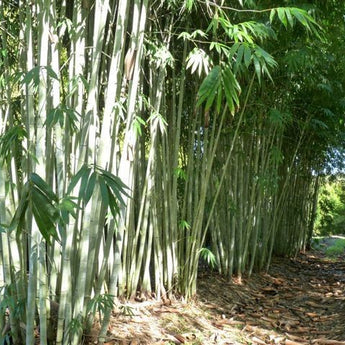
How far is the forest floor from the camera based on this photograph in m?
2.41

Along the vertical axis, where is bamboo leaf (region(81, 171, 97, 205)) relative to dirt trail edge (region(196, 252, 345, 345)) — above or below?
above

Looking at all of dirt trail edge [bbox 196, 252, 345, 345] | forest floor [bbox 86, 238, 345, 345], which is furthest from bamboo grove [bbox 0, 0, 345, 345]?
dirt trail edge [bbox 196, 252, 345, 345]

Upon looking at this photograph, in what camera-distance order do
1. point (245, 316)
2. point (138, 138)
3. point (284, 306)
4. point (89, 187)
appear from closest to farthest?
point (89, 187) < point (138, 138) < point (245, 316) < point (284, 306)

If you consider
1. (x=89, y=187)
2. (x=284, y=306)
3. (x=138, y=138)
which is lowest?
(x=284, y=306)

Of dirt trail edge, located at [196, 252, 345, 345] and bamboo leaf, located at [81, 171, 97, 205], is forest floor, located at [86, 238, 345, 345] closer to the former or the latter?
dirt trail edge, located at [196, 252, 345, 345]

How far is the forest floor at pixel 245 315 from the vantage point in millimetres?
2408

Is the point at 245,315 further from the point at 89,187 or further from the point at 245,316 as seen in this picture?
the point at 89,187

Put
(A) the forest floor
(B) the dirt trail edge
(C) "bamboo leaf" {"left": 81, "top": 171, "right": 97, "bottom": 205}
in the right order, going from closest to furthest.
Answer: (C) "bamboo leaf" {"left": 81, "top": 171, "right": 97, "bottom": 205}
(A) the forest floor
(B) the dirt trail edge

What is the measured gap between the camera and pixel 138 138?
254 cm

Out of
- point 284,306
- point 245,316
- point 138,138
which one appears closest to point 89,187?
point 138,138

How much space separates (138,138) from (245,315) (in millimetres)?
1576

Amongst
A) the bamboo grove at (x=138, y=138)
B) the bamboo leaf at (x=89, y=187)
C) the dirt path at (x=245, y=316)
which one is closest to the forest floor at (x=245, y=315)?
the dirt path at (x=245, y=316)

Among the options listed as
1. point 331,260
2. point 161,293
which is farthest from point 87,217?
point 331,260

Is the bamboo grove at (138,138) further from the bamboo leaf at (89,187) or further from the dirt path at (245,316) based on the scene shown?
the dirt path at (245,316)
